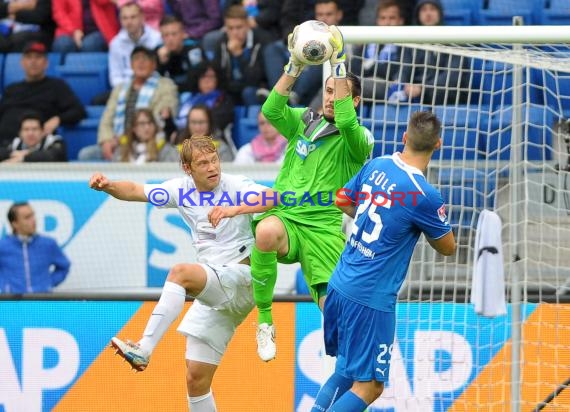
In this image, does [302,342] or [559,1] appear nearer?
[302,342]

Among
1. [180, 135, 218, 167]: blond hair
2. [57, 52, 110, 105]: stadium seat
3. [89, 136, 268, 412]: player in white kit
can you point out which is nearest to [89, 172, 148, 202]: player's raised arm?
[89, 136, 268, 412]: player in white kit

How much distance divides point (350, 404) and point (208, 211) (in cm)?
154

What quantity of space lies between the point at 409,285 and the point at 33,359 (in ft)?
8.58

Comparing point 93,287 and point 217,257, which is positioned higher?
point 217,257

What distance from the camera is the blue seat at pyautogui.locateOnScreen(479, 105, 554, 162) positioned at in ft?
26.9

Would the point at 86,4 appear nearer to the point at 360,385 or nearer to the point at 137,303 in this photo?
the point at 137,303

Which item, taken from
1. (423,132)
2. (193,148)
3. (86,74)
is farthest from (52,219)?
(423,132)

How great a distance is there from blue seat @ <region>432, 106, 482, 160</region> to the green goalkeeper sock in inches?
66.0

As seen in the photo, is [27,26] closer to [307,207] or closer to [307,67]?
[307,67]

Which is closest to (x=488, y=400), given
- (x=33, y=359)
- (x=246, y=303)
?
(x=246, y=303)

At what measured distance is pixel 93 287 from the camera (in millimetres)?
10203

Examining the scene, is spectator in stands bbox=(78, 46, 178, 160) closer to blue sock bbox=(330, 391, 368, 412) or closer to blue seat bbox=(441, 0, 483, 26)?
blue seat bbox=(441, 0, 483, 26)

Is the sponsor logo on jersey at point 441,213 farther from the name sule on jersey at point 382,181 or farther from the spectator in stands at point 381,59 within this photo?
the spectator in stands at point 381,59

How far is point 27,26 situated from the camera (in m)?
13.1
